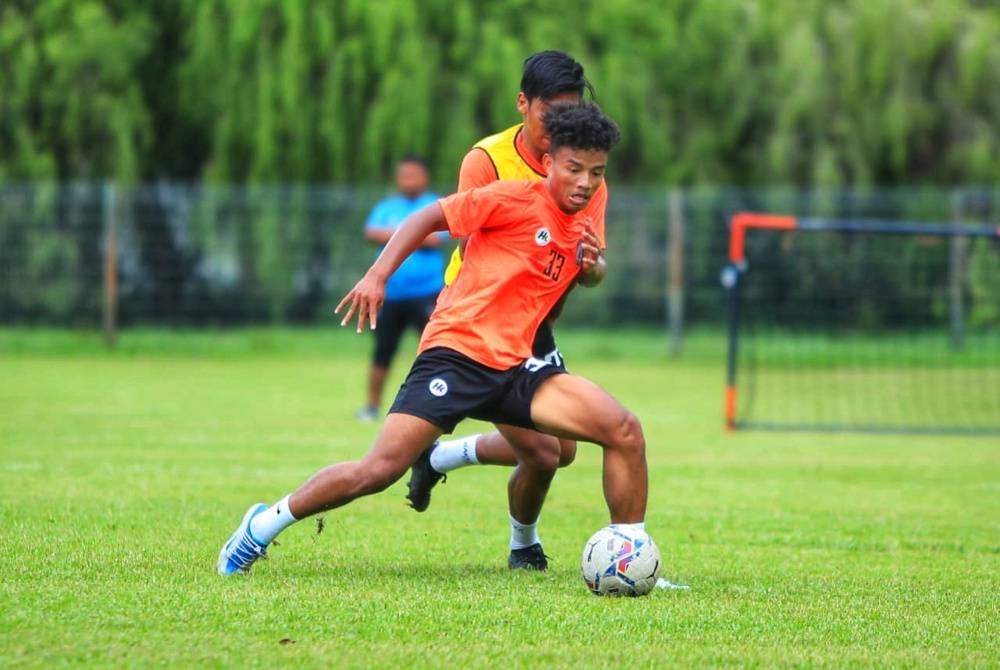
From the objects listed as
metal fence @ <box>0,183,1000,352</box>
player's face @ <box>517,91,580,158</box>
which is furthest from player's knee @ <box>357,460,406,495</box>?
metal fence @ <box>0,183,1000,352</box>

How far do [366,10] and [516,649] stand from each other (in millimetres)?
21908

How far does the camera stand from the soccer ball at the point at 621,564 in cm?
617

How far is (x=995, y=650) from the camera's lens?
5.32 meters

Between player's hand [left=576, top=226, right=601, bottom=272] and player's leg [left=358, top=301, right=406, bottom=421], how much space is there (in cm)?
810

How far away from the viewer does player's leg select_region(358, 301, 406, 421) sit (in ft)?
47.6

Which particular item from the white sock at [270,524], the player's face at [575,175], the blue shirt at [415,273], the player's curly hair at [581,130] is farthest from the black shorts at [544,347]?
the blue shirt at [415,273]

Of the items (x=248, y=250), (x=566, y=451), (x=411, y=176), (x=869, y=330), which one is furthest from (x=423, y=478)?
(x=248, y=250)

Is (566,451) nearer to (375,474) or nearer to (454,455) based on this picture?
(454,455)

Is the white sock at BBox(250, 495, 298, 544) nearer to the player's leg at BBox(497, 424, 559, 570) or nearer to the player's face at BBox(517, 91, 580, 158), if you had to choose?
the player's leg at BBox(497, 424, 559, 570)

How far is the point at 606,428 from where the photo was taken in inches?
243

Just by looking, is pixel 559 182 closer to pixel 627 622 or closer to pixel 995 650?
pixel 627 622

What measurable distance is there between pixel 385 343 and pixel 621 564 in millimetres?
8543

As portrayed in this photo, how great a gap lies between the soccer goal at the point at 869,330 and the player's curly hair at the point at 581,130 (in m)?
9.84

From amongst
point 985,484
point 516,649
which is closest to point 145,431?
point 985,484
